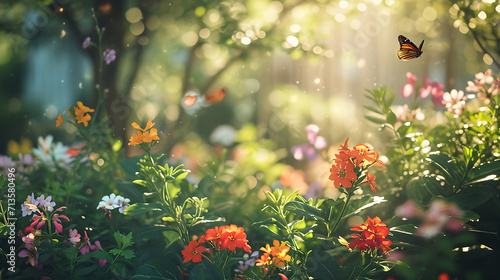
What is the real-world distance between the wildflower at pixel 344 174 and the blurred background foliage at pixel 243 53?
3.06 feet

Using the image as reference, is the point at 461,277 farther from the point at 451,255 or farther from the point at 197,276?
the point at 197,276

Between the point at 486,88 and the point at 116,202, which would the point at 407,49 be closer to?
the point at 486,88

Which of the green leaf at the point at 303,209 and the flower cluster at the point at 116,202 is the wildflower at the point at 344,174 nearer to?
Result: the green leaf at the point at 303,209

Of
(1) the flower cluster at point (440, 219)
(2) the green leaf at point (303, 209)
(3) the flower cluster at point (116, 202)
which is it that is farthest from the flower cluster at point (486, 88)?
(3) the flower cluster at point (116, 202)

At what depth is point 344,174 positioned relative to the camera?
50.0 inches

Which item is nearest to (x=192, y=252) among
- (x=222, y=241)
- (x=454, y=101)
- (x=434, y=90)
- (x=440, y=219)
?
(x=222, y=241)

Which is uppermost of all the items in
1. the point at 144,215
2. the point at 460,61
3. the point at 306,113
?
the point at 144,215

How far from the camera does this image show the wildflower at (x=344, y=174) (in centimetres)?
125

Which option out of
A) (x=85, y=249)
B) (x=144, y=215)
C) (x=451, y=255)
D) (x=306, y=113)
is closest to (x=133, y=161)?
(x=144, y=215)

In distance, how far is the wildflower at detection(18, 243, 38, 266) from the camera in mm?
1442

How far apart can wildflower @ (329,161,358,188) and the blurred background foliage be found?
933 millimetres

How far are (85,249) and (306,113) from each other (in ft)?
13.9

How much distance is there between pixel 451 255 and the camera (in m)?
1.30

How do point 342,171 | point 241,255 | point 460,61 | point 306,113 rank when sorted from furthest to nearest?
1. point 306,113
2. point 460,61
3. point 241,255
4. point 342,171
